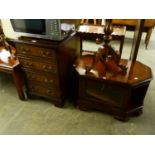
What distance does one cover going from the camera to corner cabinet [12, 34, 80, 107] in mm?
1463

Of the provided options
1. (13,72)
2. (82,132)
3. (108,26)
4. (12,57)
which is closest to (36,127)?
(82,132)

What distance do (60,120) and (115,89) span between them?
0.62 metres

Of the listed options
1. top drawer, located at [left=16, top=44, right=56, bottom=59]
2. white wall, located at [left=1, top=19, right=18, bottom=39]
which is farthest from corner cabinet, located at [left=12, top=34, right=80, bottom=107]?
white wall, located at [left=1, top=19, right=18, bottom=39]

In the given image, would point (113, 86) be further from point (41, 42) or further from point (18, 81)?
point (18, 81)

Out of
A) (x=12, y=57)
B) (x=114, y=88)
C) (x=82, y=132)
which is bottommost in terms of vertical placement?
(x=82, y=132)

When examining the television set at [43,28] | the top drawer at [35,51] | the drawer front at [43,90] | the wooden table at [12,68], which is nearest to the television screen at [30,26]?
the television set at [43,28]

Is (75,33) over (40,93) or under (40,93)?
over

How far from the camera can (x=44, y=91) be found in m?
1.80

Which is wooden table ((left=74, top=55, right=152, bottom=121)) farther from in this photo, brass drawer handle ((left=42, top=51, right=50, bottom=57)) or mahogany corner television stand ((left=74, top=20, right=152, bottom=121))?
brass drawer handle ((left=42, top=51, right=50, bottom=57))

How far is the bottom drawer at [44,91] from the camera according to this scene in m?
1.74

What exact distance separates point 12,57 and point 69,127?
926mm

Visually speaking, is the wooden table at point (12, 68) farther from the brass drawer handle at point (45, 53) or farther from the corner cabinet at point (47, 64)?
the brass drawer handle at point (45, 53)

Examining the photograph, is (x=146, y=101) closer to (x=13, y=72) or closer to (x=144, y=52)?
(x=144, y=52)
